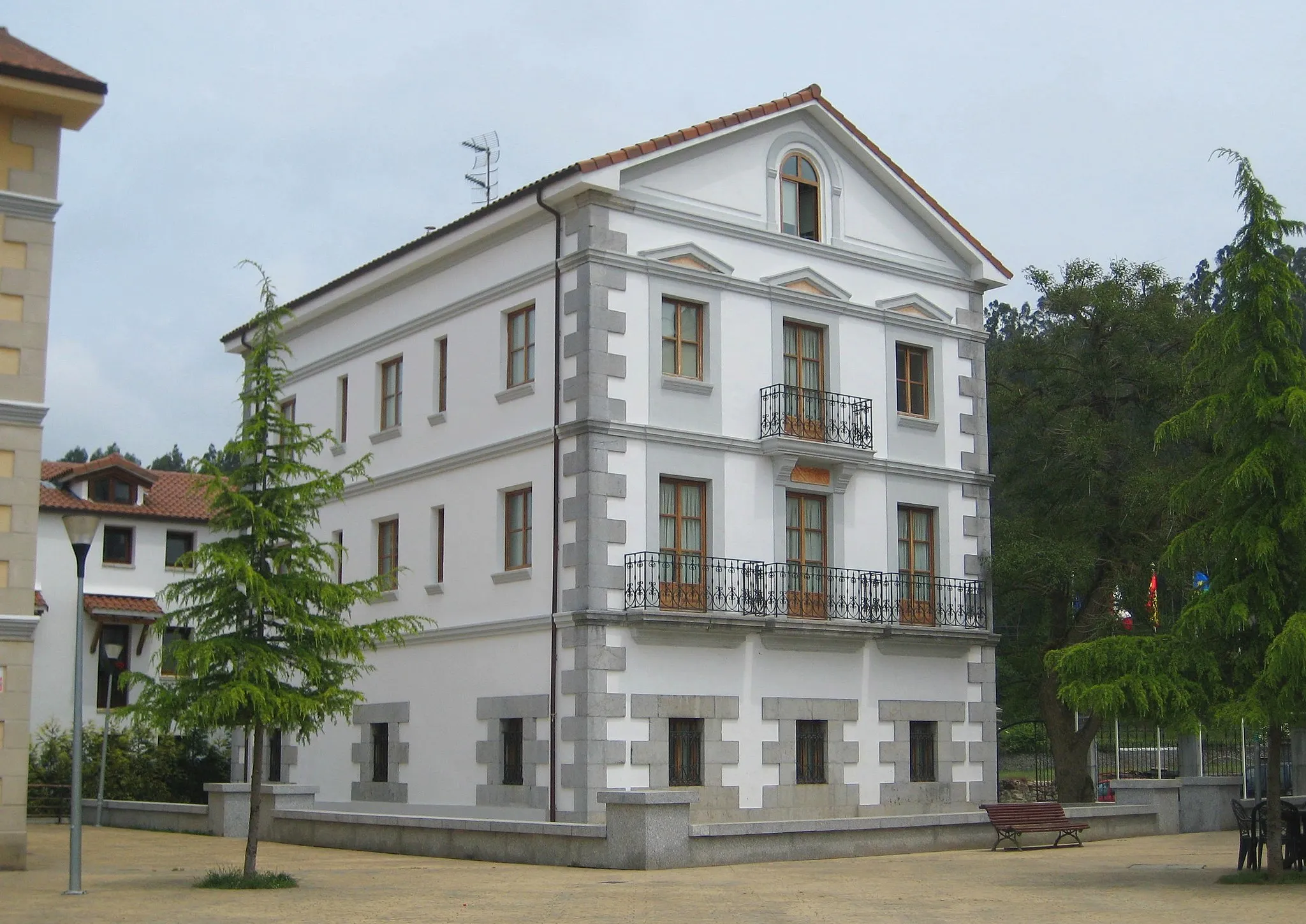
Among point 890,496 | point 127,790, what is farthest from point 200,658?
point 127,790

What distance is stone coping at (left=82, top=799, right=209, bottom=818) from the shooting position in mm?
29875

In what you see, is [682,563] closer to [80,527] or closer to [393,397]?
[393,397]

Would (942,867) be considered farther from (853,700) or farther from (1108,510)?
(1108,510)

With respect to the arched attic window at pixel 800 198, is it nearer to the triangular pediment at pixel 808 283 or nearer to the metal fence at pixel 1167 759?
the triangular pediment at pixel 808 283

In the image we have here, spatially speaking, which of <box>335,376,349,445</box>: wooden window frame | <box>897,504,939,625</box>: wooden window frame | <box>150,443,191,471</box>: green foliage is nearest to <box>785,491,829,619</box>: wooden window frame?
<box>897,504,939,625</box>: wooden window frame

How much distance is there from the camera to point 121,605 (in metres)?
45.0

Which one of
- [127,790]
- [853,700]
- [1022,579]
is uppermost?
[1022,579]

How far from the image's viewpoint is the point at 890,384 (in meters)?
29.0

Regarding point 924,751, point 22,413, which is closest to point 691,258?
point 924,751

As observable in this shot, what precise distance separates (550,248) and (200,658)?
10.6 m

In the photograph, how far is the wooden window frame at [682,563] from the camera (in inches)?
991

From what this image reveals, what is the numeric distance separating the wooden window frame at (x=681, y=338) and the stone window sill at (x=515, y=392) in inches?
87.5

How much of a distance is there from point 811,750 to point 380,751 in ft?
26.5

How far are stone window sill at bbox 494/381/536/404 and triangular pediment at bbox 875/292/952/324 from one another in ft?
22.3
